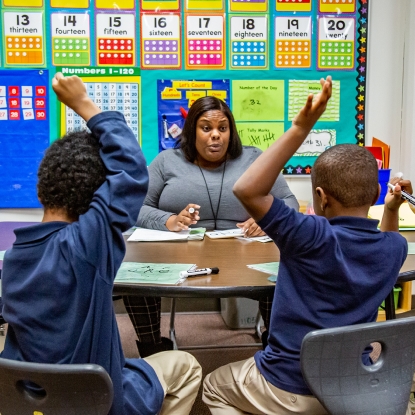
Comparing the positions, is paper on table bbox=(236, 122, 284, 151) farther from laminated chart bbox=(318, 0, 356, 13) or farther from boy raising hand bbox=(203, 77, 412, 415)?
boy raising hand bbox=(203, 77, 412, 415)

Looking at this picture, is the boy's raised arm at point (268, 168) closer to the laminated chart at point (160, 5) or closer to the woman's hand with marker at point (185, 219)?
the woman's hand with marker at point (185, 219)

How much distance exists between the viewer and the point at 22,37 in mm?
3125

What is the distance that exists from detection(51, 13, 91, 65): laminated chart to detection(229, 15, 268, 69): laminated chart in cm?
92

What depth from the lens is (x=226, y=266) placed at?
158 cm

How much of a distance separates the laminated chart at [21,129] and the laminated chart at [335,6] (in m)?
1.79

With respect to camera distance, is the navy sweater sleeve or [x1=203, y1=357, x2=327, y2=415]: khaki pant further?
[x1=203, y1=357, x2=327, y2=415]: khaki pant

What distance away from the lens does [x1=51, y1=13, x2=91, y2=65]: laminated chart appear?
3.14 metres

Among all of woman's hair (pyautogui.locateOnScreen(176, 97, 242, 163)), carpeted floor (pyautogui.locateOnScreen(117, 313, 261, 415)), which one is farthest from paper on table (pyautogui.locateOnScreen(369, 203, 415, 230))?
carpeted floor (pyautogui.locateOnScreen(117, 313, 261, 415))

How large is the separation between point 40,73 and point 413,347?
2774mm

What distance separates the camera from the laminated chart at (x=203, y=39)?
3199mm

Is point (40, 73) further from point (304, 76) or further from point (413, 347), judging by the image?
point (413, 347)

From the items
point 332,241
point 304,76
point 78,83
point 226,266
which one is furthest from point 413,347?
point 304,76

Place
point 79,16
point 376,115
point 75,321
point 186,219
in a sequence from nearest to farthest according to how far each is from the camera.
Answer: point 75,321, point 186,219, point 79,16, point 376,115

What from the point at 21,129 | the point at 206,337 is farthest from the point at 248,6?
the point at 206,337
